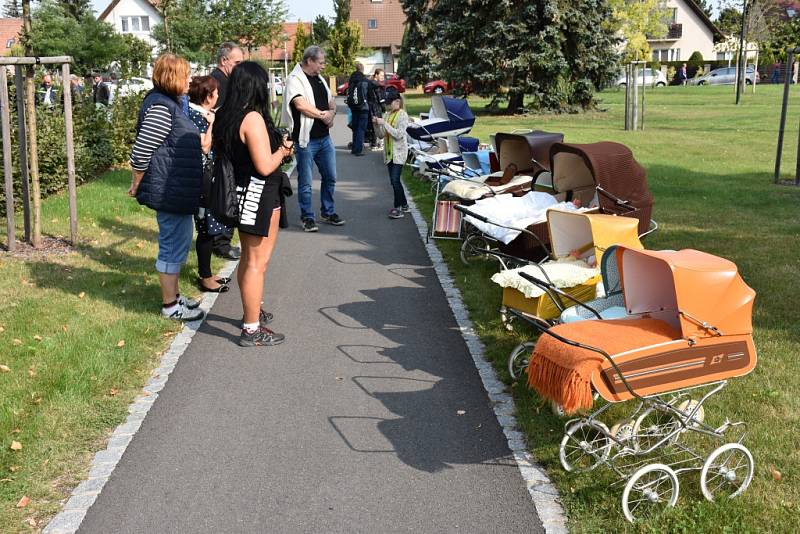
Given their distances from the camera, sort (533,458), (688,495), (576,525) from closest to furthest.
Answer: (576,525), (688,495), (533,458)

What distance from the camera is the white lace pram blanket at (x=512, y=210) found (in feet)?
25.8

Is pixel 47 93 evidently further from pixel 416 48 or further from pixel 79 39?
pixel 416 48

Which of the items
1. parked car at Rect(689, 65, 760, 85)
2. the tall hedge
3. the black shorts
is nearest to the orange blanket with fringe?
the black shorts

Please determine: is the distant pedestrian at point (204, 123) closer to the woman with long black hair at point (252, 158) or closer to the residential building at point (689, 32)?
the woman with long black hair at point (252, 158)

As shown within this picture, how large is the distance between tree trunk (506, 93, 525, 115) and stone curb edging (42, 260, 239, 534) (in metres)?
26.8

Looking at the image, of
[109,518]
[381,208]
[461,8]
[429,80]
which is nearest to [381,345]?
[109,518]

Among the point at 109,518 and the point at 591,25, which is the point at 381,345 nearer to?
the point at 109,518

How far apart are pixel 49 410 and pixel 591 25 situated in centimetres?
2878

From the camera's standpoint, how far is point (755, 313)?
7.36 metres

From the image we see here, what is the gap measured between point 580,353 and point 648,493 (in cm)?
74

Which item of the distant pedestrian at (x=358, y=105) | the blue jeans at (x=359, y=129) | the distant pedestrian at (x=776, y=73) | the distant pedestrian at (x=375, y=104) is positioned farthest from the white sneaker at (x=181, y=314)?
the distant pedestrian at (x=776, y=73)

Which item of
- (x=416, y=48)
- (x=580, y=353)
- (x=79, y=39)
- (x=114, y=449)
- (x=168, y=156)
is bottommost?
(x=114, y=449)

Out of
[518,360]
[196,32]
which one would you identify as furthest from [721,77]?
[518,360]

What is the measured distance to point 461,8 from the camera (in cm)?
3152
